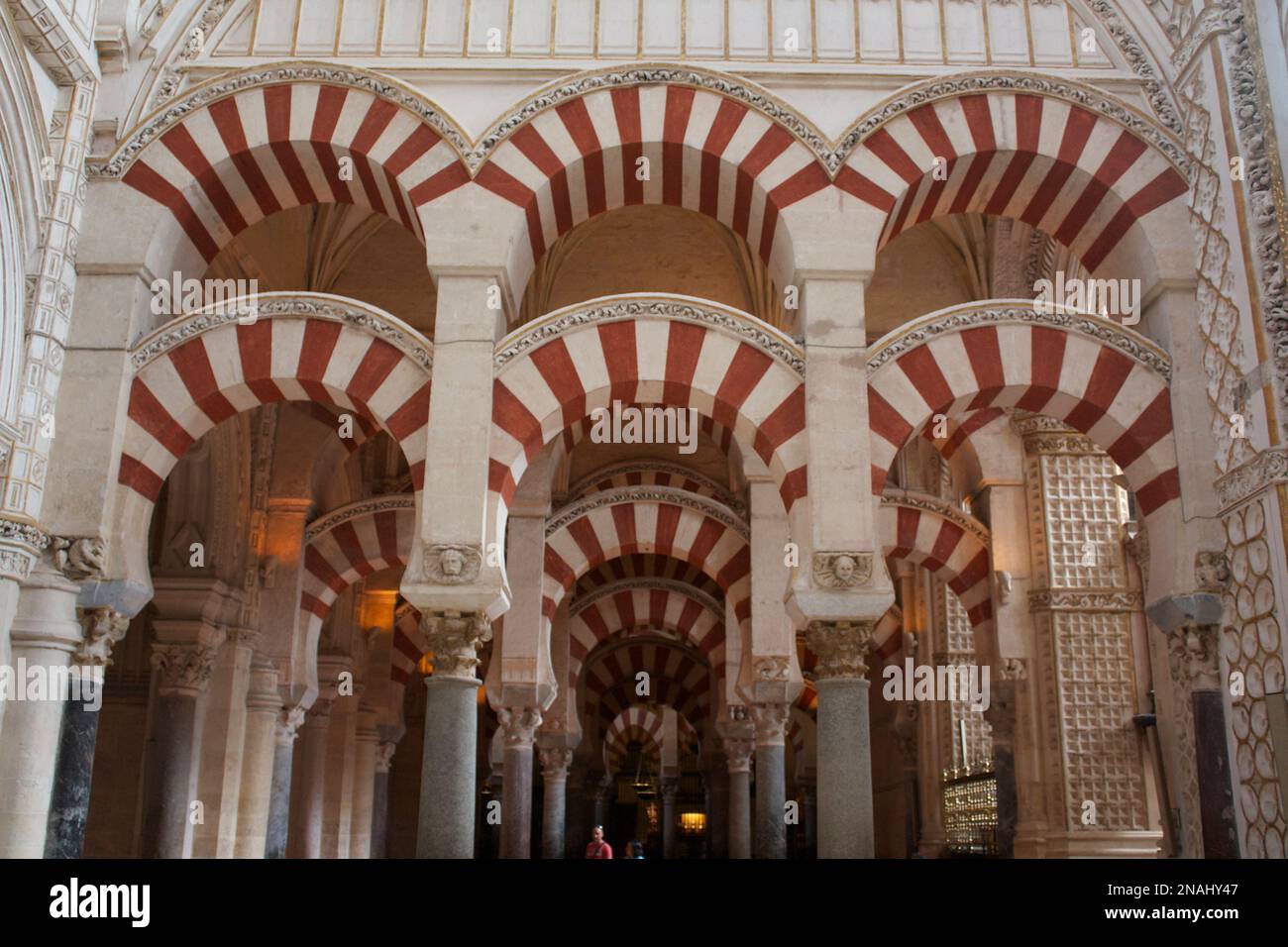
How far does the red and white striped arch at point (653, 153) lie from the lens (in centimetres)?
915

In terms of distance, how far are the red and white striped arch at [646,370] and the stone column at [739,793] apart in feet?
24.0

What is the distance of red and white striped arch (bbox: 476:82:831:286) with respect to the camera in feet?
30.0

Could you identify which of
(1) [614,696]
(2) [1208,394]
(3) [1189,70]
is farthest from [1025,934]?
(1) [614,696]

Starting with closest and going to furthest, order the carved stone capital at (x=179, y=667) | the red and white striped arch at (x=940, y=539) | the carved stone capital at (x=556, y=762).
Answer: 1. the carved stone capital at (x=179, y=667)
2. the red and white striped arch at (x=940, y=539)
3. the carved stone capital at (x=556, y=762)

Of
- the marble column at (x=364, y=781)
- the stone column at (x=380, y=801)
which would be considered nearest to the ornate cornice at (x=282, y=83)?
the marble column at (x=364, y=781)

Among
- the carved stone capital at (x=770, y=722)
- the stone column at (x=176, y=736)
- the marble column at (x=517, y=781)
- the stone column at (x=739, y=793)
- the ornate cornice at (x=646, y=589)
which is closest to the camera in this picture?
the stone column at (x=176, y=736)

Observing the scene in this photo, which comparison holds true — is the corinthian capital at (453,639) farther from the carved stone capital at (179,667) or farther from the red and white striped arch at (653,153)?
the carved stone capital at (179,667)

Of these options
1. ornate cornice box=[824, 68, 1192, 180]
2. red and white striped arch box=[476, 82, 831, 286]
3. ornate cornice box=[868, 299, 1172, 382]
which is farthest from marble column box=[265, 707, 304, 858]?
ornate cornice box=[824, 68, 1192, 180]

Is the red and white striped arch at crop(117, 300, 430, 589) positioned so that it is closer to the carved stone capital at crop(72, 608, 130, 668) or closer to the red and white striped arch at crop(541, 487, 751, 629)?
the carved stone capital at crop(72, 608, 130, 668)

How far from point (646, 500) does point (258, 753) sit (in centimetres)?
460

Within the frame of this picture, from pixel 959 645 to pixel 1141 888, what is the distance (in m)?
9.55

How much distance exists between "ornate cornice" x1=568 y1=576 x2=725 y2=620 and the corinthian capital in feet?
24.2

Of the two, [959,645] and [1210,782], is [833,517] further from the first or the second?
[959,645]

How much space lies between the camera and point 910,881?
4863 millimetres
